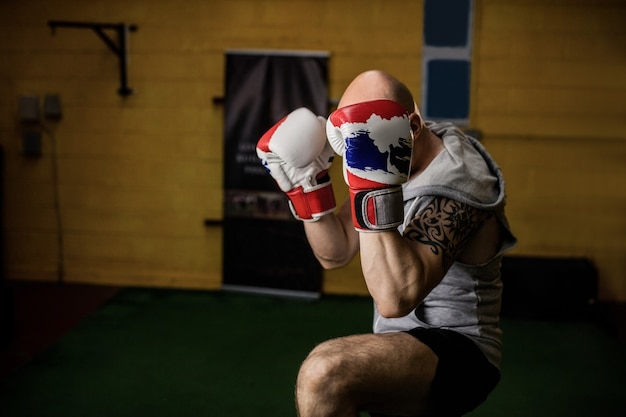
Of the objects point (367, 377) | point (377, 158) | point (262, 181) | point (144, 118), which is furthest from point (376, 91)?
point (144, 118)

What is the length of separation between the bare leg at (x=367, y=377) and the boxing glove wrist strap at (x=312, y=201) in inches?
18.7

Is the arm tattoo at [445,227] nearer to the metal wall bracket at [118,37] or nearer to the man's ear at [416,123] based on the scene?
the man's ear at [416,123]

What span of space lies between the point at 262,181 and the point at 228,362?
1531mm

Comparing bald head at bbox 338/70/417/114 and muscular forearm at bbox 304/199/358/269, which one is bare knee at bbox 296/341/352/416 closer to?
muscular forearm at bbox 304/199/358/269

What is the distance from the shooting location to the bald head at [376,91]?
1.94 meters

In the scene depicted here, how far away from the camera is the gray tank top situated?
1.89m

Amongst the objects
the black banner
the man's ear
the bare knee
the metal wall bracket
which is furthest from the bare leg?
the metal wall bracket

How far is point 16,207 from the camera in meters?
5.08

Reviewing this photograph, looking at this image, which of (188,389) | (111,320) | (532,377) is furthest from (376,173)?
(111,320)

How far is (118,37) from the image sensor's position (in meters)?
4.80

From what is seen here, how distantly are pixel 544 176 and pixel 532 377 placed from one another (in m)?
1.66

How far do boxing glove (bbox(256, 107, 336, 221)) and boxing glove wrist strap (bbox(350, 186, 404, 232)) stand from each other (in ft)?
1.42

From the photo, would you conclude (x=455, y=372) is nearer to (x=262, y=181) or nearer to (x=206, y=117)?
(x=262, y=181)

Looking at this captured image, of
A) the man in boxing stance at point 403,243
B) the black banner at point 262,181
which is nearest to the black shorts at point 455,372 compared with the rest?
the man in boxing stance at point 403,243
